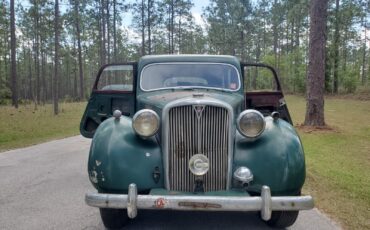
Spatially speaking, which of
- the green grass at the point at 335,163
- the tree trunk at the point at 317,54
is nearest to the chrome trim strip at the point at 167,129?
the green grass at the point at 335,163

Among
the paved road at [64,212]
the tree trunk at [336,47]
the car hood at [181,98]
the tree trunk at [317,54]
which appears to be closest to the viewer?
the car hood at [181,98]

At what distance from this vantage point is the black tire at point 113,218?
3973 millimetres

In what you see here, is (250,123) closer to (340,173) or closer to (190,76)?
(190,76)

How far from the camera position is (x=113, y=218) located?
158 inches

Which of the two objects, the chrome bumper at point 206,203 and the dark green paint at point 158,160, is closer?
the chrome bumper at point 206,203

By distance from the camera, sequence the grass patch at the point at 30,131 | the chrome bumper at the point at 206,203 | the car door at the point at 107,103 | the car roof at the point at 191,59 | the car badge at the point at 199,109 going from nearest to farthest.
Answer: the chrome bumper at the point at 206,203, the car badge at the point at 199,109, the car roof at the point at 191,59, the car door at the point at 107,103, the grass patch at the point at 30,131

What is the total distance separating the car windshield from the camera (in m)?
5.25

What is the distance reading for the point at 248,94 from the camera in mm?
5902

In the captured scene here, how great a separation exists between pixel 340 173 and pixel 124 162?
14.8 feet

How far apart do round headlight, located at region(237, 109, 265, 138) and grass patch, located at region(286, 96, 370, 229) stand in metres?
1.57

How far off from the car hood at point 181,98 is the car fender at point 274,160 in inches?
19.3

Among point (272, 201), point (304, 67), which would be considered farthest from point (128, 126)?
point (304, 67)

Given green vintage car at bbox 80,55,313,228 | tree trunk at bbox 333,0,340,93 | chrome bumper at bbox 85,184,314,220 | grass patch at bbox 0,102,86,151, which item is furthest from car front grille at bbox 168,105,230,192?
tree trunk at bbox 333,0,340,93

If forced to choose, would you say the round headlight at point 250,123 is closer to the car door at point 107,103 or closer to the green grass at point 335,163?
the green grass at point 335,163
